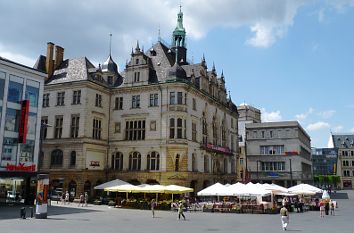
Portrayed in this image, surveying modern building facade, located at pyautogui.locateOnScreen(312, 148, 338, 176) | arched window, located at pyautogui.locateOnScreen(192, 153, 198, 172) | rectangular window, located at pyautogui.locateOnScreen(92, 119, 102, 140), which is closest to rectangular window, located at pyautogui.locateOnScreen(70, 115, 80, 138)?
rectangular window, located at pyautogui.locateOnScreen(92, 119, 102, 140)

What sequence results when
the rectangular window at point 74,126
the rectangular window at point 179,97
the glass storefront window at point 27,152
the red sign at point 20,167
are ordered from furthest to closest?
Result: 1. the rectangular window at point 74,126
2. the rectangular window at point 179,97
3. the glass storefront window at point 27,152
4. the red sign at point 20,167

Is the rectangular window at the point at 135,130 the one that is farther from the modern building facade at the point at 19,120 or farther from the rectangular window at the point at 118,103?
the modern building facade at the point at 19,120

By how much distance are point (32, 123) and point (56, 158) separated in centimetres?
1233

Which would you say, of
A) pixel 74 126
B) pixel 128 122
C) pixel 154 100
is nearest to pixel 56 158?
pixel 74 126

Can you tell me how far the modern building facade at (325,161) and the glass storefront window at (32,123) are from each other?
141898 mm

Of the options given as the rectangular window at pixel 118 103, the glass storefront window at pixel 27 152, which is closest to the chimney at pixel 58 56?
the rectangular window at pixel 118 103

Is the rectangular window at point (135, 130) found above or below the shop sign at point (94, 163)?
above

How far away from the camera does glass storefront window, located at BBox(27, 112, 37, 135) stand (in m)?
44.2

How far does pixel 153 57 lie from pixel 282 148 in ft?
155

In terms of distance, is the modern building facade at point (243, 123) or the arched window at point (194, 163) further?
the modern building facade at point (243, 123)

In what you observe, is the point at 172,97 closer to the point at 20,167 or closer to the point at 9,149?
the point at 20,167

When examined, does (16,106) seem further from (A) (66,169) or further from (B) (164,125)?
(B) (164,125)

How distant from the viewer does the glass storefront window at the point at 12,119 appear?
41.6 m

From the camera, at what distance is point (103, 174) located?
56.9 m
